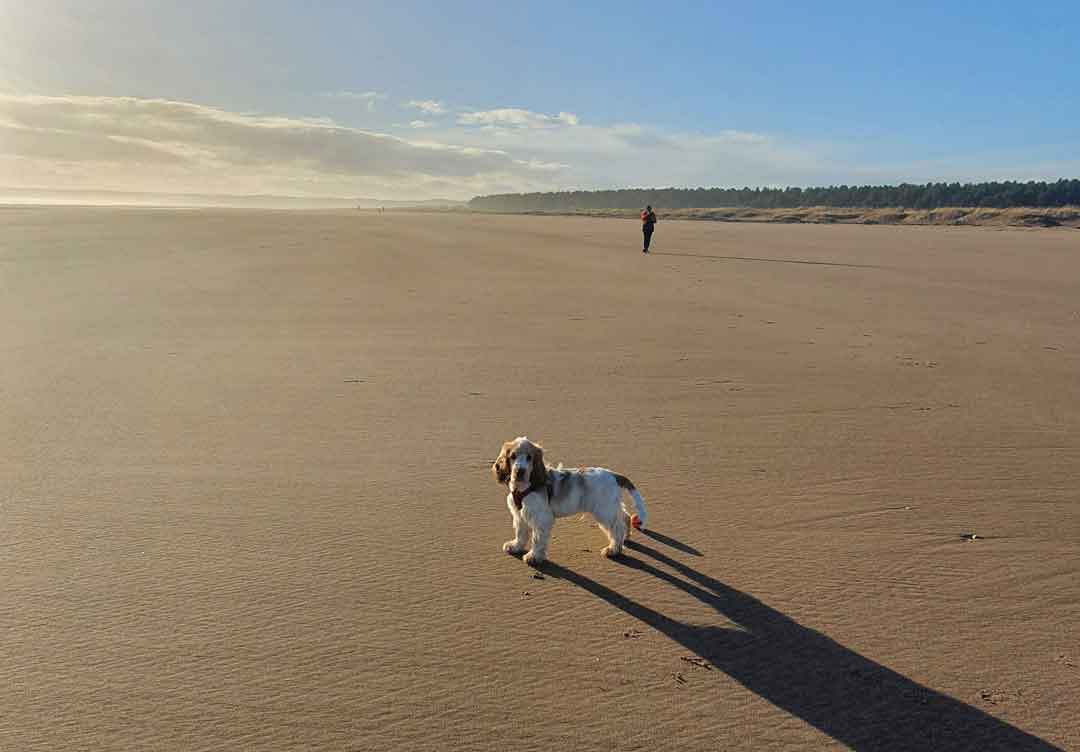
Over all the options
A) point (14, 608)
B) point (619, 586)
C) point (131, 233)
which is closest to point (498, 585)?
point (619, 586)

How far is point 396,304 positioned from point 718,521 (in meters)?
10.3

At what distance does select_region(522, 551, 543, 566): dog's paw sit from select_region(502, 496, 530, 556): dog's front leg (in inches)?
4.7

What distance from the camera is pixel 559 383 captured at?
30.7ft

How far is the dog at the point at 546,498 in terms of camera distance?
497 cm

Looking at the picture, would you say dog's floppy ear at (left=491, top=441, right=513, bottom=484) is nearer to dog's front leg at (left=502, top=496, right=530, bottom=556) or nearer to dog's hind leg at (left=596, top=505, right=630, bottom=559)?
dog's front leg at (left=502, top=496, right=530, bottom=556)

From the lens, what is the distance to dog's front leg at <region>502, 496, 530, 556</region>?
507 centimetres

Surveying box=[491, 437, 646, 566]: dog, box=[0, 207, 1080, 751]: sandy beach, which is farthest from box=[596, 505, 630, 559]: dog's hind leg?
box=[0, 207, 1080, 751]: sandy beach

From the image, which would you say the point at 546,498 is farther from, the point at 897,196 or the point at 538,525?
the point at 897,196

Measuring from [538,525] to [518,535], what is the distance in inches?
8.5

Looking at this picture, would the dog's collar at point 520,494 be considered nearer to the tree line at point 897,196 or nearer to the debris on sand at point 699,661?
the debris on sand at point 699,661

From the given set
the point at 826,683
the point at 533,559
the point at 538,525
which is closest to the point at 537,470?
the point at 538,525

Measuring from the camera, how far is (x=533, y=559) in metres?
5.04

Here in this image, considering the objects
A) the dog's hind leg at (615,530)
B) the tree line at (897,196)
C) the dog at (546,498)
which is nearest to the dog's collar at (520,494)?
the dog at (546,498)

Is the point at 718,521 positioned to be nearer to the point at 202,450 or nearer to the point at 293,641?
the point at 293,641
